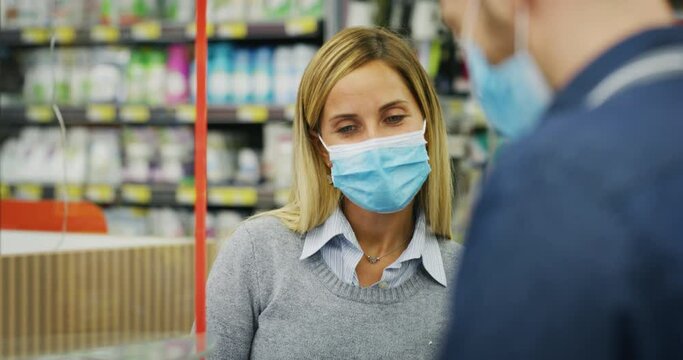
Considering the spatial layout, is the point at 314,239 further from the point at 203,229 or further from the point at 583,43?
the point at 583,43

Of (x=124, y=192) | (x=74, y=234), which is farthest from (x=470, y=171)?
(x=74, y=234)

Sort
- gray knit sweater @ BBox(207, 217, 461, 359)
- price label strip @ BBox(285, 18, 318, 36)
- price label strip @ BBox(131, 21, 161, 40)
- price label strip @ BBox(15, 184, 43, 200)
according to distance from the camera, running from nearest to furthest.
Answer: gray knit sweater @ BBox(207, 217, 461, 359) < price label strip @ BBox(285, 18, 318, 36) < price label strip @ BBox(131, 21, 161, 40) < price label strip @ BBox(15, 184, 43, 200)

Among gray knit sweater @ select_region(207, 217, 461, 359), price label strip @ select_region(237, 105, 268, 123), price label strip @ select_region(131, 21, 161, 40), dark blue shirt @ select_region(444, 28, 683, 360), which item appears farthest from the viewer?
price label strip @ select_region(131, 21, 161, 40)

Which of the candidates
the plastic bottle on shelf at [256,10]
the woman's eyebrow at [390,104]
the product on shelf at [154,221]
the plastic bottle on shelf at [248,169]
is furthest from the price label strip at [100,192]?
the woman's eyebrow at [390,104]

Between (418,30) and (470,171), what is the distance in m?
0.80

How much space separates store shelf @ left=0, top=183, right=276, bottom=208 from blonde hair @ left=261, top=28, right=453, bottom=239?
2832 millimetres

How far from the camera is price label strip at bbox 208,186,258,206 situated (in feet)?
15.9

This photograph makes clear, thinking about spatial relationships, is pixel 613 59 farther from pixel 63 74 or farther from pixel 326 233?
pixel 63 74

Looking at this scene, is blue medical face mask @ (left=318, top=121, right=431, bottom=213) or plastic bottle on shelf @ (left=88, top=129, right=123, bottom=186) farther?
plastic bottle on shelf @ (left=88, top=129, right=123, bottom=186)

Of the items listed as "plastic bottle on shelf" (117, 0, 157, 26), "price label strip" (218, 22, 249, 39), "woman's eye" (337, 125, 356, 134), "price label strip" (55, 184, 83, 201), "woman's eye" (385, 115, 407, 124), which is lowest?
"price label strip" (55, 184, 83, 201)

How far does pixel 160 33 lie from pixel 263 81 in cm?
68

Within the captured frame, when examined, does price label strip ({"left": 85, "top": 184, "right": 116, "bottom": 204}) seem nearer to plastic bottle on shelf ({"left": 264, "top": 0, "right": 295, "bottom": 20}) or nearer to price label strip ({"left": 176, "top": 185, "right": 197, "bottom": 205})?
price label strip ({"left": 176, "top": 185, "right": 197, "bottom": 205})

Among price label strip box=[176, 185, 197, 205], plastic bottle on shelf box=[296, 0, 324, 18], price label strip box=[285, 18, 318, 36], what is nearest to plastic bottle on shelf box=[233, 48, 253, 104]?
price label strip box=[285, 18, 318, 36]

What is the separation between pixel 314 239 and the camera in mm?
1900
